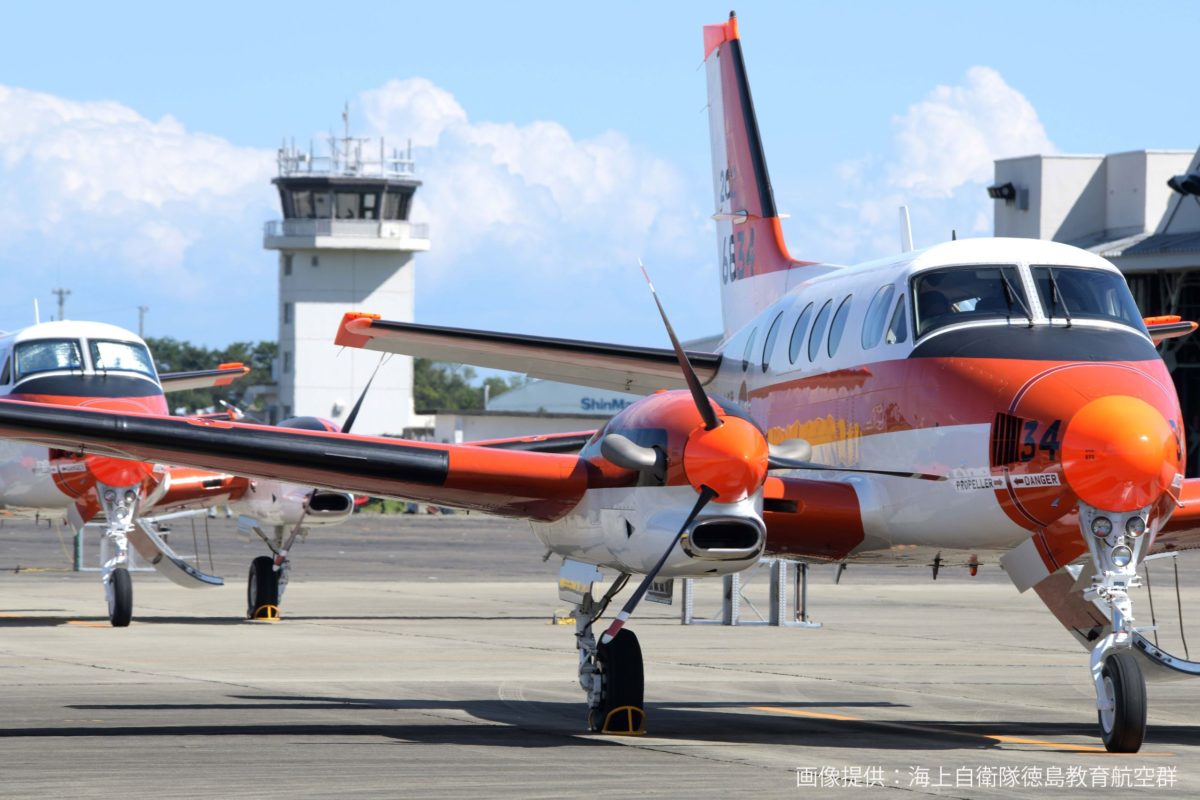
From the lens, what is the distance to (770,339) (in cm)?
1448

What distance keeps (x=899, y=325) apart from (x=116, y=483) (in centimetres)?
1118

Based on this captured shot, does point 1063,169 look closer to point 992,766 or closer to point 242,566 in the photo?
point 242,566

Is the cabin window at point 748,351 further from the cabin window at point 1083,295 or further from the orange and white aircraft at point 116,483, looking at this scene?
the orange and white aircraft at point 116,483

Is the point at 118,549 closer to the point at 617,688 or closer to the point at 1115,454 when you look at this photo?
the point at 617,688

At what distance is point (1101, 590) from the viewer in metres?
Result: 10.3

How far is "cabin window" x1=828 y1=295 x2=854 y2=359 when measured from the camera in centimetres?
1279

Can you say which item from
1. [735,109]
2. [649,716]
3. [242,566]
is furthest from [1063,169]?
[649,716]

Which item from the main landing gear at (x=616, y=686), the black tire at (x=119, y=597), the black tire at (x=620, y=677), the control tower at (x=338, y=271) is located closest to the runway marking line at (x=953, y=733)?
the main landing gear at (x=616, y=686)

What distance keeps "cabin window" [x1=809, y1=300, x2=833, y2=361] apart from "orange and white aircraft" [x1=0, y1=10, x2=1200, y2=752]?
0.18 m

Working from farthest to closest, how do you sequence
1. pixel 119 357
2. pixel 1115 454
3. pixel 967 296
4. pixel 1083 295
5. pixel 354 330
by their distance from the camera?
pixel 119 357 → pixel 354 330 → pixel 967 296 → pixel 1083 295 → pixel 1115 454

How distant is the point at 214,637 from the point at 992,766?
1107cm

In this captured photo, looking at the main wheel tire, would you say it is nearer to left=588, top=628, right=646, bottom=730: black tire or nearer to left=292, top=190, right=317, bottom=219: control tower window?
left=588, top=628, right=646, bottom=730: black tire

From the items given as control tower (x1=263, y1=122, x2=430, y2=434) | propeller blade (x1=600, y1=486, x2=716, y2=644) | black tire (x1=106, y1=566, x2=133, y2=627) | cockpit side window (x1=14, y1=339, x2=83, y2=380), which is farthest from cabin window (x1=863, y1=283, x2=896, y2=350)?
control tower (x1=263, y1=122, x2=430, y2=434)

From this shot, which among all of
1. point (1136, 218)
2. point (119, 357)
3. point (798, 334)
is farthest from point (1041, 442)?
point (1136, 218)
